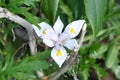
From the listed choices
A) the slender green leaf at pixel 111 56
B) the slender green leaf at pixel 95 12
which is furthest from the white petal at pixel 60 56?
the slender green leaf at pixel 111 56

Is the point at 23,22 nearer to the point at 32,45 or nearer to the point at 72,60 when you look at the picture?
the point at 32,45

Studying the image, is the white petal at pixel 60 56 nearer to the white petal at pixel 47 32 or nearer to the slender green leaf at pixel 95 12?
the white petal at pixel 47 32

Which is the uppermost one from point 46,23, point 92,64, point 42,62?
point 46,23

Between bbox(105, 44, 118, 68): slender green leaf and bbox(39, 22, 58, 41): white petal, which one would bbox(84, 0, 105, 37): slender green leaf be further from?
bbox(105, 44, 118, 68): slender green leaf

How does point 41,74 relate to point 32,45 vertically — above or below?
below

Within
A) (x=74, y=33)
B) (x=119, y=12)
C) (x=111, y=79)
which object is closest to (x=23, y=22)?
(x=74, y=33)

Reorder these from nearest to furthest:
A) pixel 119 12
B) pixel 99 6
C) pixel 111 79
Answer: pixel 99 6, pixel 119 12, pixel 111 79

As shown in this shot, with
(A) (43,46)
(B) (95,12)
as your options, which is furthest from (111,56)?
(B) (95,12)
